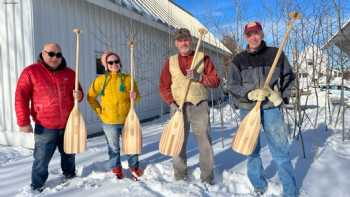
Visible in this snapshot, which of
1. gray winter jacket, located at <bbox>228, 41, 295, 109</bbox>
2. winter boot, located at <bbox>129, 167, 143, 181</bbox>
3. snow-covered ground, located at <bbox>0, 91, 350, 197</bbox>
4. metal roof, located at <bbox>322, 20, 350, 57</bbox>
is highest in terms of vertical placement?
metal roof, located at <bbox>322, 20, 350, 57</bbox>

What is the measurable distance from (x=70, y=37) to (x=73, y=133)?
12.1 ft

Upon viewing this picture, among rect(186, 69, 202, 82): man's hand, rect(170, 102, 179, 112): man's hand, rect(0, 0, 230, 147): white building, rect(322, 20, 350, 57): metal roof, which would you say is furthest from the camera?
rect(322, 20, 350, 57): metal roof

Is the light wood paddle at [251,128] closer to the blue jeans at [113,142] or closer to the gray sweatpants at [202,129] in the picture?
the gray sweatpants at [202,129]

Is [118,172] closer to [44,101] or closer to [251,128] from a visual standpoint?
[44,101]

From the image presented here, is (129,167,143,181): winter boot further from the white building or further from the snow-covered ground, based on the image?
the white building

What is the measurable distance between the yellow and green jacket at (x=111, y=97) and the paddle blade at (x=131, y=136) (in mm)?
99

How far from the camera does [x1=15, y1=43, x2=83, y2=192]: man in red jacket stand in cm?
398

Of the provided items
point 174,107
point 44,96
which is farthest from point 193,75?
point 44,96

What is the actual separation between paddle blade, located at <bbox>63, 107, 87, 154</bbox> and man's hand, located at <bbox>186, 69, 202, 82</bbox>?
1.35 m

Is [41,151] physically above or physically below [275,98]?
below

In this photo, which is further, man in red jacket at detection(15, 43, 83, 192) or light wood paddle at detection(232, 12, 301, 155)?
man in red jacket at detection(15, 43, 83, 192)

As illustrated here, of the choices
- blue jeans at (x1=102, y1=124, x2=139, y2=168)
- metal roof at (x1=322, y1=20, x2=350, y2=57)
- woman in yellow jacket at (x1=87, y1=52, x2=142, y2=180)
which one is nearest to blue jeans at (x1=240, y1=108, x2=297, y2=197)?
woman in yellow jacket at (x1=87, y1=52, x2=142, y2=180)

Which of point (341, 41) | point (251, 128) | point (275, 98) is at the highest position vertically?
point (341, 41)

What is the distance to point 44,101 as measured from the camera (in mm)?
4062
